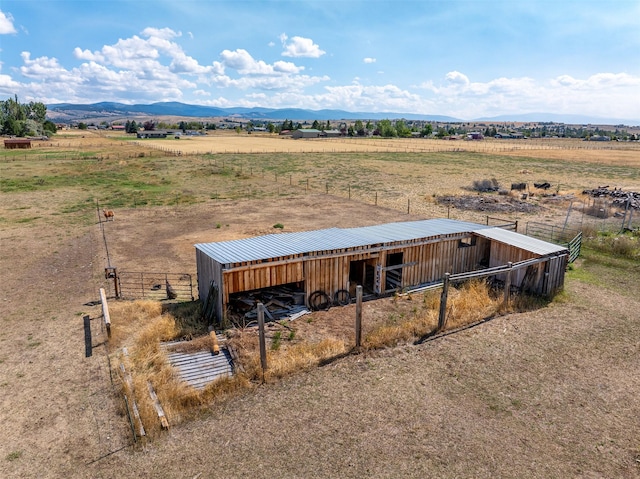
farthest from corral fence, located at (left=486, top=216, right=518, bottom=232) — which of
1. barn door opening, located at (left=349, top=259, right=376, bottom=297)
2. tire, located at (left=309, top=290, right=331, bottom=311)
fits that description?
tire, located at (left=309, top=290, right=331, bottom=311)

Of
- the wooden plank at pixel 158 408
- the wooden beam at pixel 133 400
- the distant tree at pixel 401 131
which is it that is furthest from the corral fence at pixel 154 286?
the distant tree at pixel 401 131

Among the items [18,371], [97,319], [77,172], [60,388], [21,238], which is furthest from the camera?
[77,172]

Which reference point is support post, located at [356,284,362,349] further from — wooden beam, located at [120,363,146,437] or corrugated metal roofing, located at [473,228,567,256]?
corrugated metal roofing, located at [473,228,567,256]

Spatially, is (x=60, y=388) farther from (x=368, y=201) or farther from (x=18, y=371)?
(x=368, y=201)

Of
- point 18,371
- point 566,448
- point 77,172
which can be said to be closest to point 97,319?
point 18,371

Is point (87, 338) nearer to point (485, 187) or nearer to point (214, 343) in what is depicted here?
point (214, 343)

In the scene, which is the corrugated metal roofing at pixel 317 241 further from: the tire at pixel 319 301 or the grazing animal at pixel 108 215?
the grazing animal at pixel 108 215
